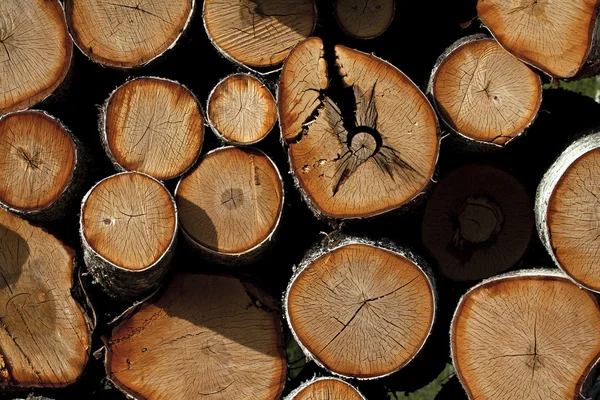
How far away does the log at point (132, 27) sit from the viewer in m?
2.41

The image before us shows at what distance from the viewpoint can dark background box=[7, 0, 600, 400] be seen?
2555 mm

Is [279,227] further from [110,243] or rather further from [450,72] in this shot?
[450,72]

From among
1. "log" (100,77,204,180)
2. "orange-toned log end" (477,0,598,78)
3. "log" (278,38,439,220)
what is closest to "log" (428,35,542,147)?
"orange-toned log end" (477,0,598,78)

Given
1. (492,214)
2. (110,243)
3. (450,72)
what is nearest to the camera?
(110,243)

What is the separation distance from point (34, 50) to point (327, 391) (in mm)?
1933

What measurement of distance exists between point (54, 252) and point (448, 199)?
1.87 metres

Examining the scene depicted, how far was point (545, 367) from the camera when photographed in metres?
2.28

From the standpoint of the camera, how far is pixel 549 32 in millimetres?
2348

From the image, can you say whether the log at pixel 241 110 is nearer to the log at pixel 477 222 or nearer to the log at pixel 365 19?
the log at pixel 365 19

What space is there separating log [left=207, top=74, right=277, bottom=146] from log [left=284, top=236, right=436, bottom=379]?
0.60 metres

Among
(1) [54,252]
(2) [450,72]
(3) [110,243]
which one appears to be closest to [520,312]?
(2) [450,72]

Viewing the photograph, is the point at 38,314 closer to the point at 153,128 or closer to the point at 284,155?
the point at 153,128

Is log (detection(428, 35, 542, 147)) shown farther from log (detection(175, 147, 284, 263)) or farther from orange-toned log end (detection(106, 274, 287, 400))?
orange-toned log end (detection(106, 274, 287, 400))

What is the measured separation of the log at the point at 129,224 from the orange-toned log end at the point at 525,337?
126 centimetres
